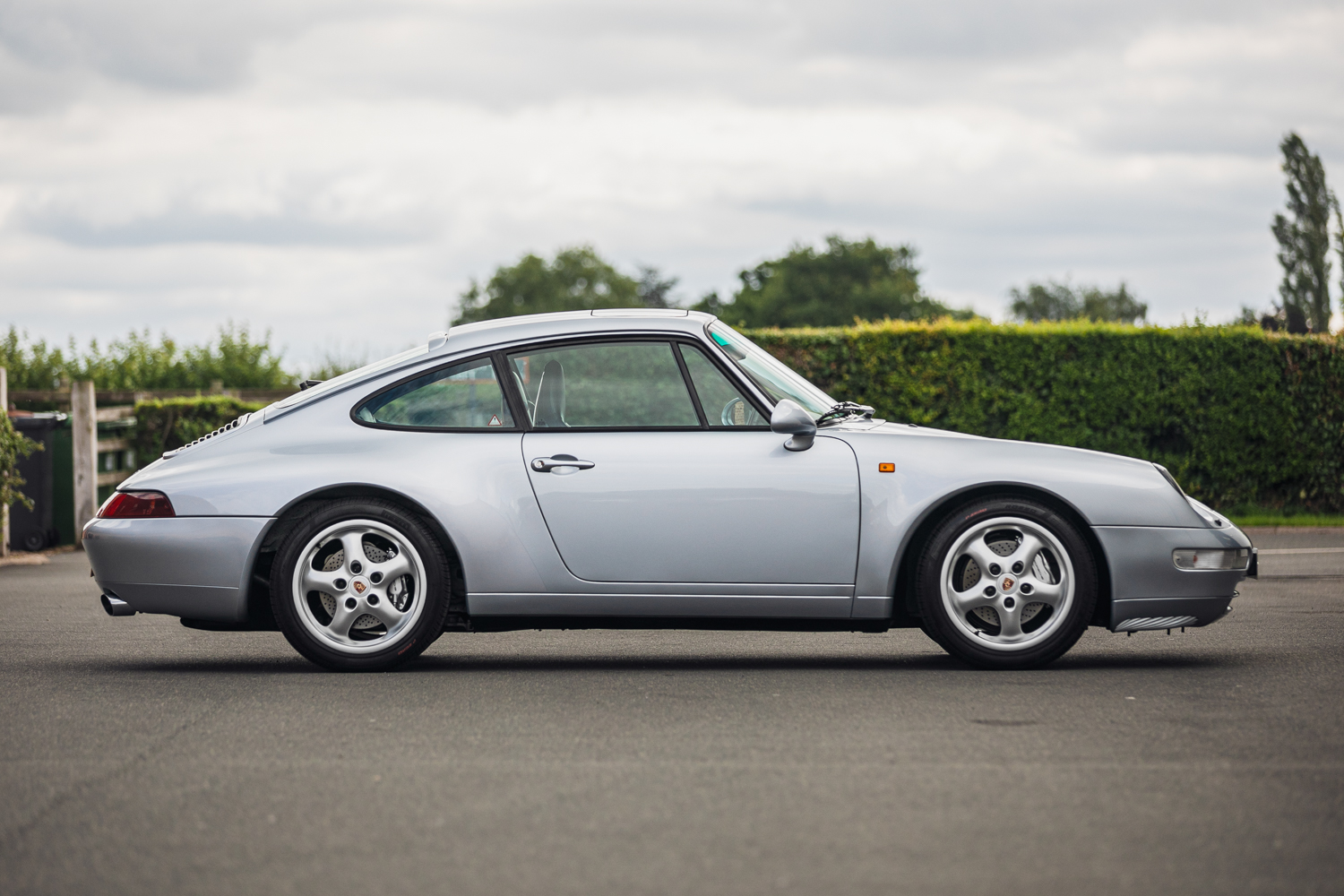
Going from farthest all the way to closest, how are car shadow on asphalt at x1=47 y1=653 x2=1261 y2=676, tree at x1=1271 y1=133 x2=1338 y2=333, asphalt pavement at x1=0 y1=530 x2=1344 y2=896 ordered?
tree at x1=1271 y1=133 x2=1338 y2=333
car shadow on asphalt at x1=47 y1=653 x2=1261 y2=676
asphalt pavement at x1=0 y1=530 x2=1344 y2=896

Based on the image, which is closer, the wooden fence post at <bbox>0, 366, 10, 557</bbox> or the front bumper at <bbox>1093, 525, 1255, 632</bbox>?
the front bumper at <bbox>1093, 525, 1255, 632</bbox>

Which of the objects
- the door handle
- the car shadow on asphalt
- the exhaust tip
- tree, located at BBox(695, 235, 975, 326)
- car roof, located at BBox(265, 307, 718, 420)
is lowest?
the car shadow on asphalt

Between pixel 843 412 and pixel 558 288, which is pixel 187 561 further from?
pixel 558 288

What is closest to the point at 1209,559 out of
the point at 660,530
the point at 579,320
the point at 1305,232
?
the point at 660,530

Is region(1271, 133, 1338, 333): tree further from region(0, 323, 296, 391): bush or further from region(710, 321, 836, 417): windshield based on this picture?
region(710, 321, 836, 417): windshield

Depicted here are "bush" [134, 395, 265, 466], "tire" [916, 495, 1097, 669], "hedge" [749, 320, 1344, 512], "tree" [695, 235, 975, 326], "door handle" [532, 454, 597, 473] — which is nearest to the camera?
"tire" [916, 495, 1097, 669]

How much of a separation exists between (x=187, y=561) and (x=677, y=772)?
2.82m

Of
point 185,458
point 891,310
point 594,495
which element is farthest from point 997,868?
point 891,310

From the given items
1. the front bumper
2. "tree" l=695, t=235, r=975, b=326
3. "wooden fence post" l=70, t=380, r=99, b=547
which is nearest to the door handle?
the front bumper

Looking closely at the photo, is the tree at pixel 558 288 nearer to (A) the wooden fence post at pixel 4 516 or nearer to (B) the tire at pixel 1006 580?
(A) the wooden fence post at pixel 4 516

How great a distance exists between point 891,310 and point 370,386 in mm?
70727

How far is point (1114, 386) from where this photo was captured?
1652 cm

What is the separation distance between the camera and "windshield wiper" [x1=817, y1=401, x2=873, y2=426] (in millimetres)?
6227

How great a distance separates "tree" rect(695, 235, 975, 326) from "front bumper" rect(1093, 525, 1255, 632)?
6842 cm
